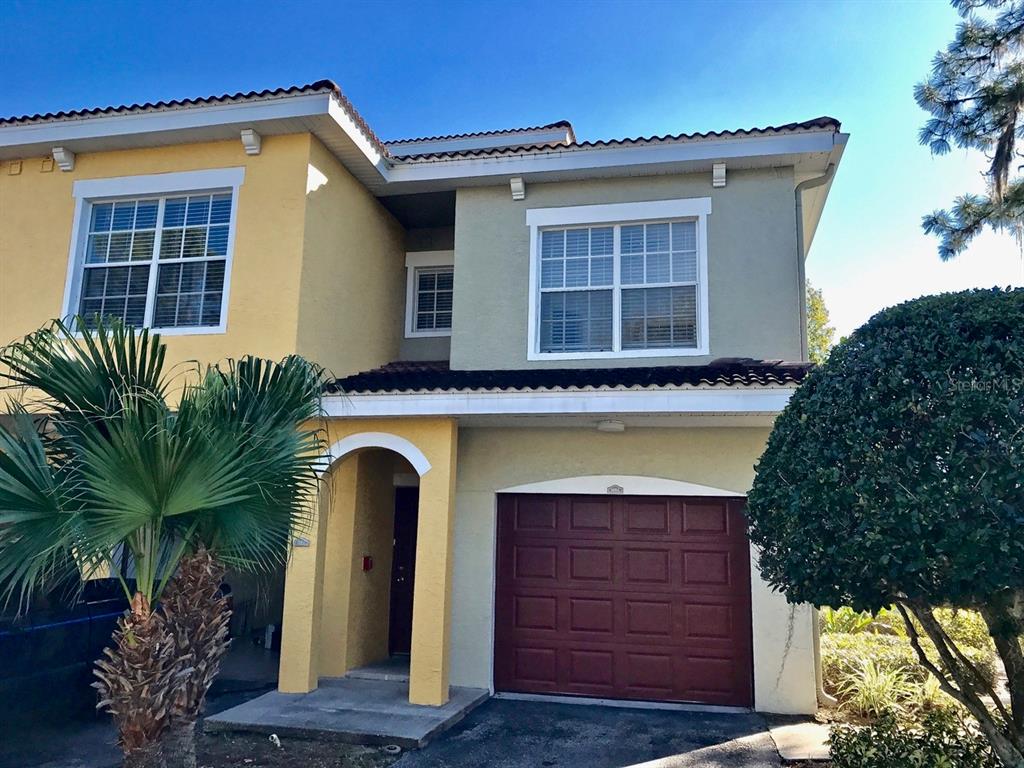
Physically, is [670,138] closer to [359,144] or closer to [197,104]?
[359,144]

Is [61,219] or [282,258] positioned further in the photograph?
[61,219]

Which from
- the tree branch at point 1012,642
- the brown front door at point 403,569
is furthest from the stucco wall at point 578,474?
the tree branch at point 1012,642

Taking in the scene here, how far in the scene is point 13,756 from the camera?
6.92m

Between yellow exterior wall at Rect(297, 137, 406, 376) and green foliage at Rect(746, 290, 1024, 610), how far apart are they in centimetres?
642

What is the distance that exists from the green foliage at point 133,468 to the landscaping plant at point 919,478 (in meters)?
3.62

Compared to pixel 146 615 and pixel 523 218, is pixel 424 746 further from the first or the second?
pixel 523 218

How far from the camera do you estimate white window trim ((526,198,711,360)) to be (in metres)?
9.84

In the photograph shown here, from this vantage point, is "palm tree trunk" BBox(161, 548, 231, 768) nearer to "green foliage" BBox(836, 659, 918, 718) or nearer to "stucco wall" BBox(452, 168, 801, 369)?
"stucco wall" BBox(452, 168, 801, 369)

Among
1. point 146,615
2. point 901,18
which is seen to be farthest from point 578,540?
point 901,18

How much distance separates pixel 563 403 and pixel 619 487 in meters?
1.83

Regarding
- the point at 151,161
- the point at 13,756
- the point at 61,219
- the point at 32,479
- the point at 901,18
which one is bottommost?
the point at 13,756

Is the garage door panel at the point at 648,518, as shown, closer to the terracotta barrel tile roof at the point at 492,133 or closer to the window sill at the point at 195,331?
the window sill at the point at 195,331

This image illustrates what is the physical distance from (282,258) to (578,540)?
5.23 m

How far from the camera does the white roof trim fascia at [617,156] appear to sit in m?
9.62
